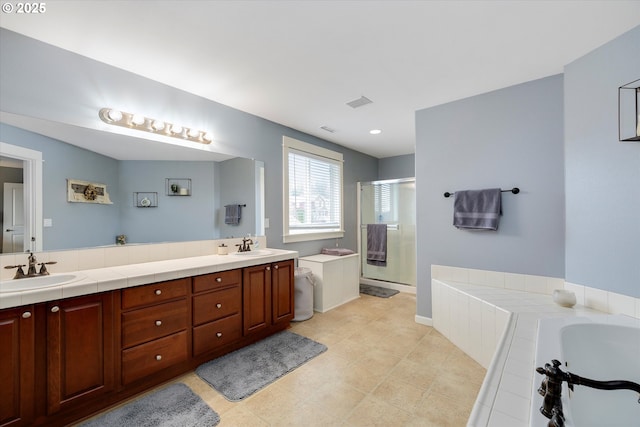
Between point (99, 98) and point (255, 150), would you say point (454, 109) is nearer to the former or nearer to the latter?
point (255, 150)

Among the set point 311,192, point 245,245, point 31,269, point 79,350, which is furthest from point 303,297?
point 31,269

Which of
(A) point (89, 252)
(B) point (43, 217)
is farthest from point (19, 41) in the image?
(A) point (89, 252)

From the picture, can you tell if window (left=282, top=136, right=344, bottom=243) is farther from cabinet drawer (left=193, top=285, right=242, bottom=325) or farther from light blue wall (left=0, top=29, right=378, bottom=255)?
cabinet drawer (left=193, top=285, right=242, bottom=325)

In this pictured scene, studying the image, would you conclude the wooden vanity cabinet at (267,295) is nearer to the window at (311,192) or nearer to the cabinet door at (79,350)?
the window at (311,192)

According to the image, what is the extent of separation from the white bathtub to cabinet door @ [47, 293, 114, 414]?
227 cm

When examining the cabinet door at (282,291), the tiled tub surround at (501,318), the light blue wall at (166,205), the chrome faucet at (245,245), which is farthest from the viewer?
the chrome faucet at (245,245)

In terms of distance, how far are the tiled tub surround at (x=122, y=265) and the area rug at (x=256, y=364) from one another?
2.56ft

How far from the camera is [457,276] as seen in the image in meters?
2.82

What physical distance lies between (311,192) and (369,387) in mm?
2644

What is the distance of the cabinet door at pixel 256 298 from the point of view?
2475mm

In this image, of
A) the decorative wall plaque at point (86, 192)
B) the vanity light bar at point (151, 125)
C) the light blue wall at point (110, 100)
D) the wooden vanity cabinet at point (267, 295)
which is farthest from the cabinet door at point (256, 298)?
the vanity light bar at point (151, 125)

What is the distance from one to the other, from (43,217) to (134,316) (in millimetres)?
946

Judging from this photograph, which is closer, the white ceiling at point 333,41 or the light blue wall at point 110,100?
the white ceiling at point 333,41

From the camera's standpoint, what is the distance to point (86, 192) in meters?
2.03
